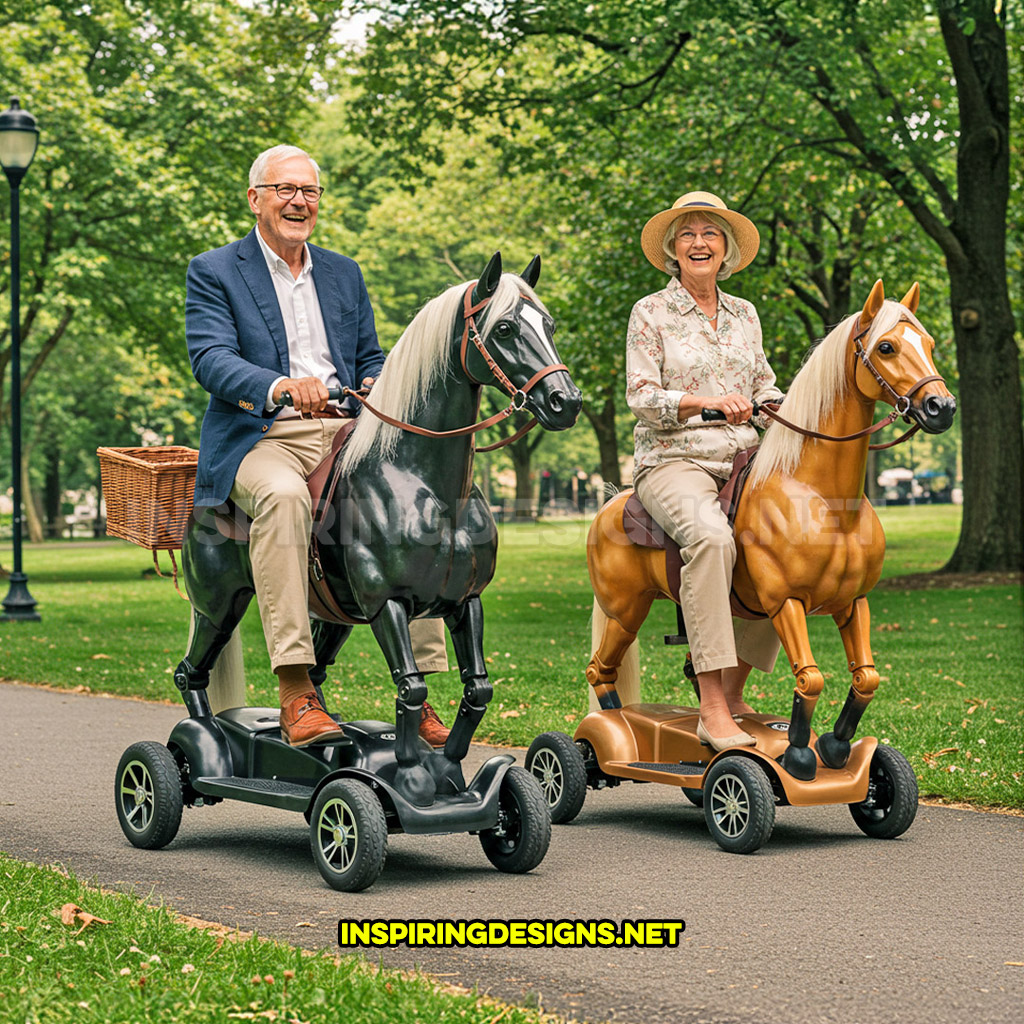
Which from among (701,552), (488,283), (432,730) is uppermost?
(488,283)

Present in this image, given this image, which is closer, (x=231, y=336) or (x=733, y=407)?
(x=231, y=336)

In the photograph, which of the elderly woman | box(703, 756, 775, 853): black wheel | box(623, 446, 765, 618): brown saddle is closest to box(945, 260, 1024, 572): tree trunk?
the elderly woman

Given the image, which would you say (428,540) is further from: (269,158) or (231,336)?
(269,158)

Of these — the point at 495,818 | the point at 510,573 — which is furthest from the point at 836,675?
the point at 510,573

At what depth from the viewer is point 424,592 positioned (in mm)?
5688

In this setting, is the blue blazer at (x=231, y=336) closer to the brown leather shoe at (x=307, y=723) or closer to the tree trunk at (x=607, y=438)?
the brown leather shoe at (x=307, y=723)

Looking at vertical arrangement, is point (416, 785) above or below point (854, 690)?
below

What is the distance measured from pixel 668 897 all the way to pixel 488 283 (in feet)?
7.95

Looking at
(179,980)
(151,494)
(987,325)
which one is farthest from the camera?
(987,325)

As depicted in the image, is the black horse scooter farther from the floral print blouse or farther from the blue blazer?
the floral print blouse

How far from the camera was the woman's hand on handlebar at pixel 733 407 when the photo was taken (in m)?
6.31

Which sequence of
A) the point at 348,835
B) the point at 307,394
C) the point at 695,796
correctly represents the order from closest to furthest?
the point at 348,835, the point at 307,394, the point at 695,796

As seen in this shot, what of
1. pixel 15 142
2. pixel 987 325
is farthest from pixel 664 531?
pixel 987 325

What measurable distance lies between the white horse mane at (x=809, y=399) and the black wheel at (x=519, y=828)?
185cm
